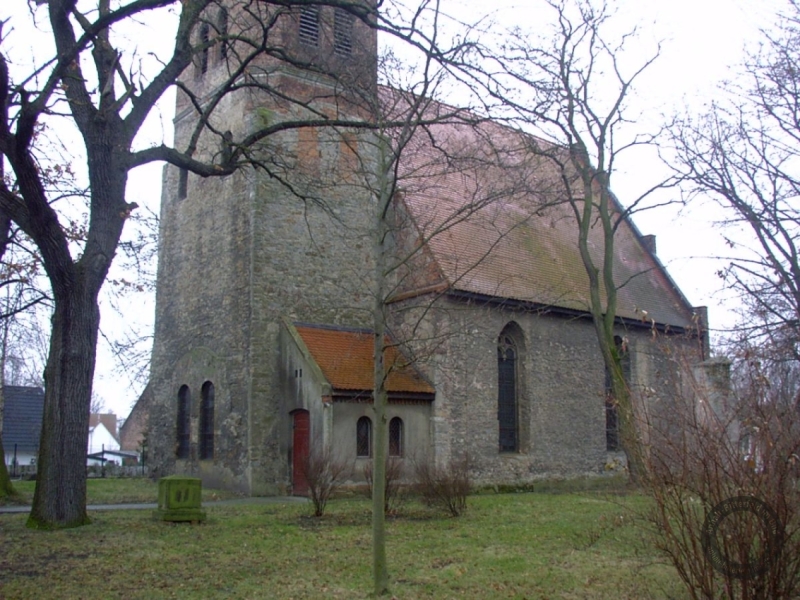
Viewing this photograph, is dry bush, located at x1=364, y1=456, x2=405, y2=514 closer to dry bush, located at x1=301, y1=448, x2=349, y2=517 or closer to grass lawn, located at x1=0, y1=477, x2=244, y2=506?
dry bush, located at x1=301, y1=448, x2=349, y2=517

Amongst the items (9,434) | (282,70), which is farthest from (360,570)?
(9,434)

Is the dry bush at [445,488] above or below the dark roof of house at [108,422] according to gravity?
below

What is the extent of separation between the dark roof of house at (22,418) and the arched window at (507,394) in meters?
34.5

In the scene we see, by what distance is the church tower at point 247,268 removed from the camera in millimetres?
20953

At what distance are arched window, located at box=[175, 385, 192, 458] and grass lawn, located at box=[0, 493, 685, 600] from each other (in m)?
8.84

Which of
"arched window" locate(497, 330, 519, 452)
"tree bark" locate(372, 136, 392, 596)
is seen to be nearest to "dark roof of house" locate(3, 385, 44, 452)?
"arched window" locate(497, 330, 519, 452)

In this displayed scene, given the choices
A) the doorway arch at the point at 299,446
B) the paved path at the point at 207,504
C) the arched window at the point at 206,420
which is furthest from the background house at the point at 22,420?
the paved path at the point at 207,504

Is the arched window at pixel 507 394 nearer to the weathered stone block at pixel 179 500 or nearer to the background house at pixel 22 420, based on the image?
the weathered stone block at pixel 179 500

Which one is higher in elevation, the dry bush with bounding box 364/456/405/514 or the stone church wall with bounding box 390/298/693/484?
the stone church wall with bounding box 390/298/693/484

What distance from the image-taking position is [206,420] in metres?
22.9

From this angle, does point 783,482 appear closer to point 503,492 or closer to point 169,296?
point 503,492

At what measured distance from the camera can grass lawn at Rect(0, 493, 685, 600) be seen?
349 inches

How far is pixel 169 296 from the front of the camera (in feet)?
83.0

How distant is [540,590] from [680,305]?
23130 millimetres
